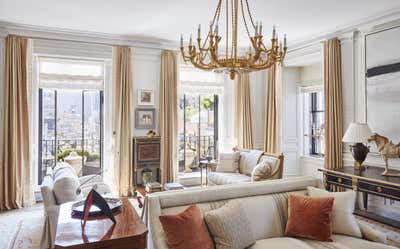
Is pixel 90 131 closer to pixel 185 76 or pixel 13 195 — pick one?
pixel 13 195

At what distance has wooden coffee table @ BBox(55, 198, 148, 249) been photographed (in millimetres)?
1797

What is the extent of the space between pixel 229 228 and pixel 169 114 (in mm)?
3924

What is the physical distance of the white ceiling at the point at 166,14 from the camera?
4020 millimetres

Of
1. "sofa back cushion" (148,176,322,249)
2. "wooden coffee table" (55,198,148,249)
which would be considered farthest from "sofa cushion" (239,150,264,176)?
"wooden coffee table" (55,198,148,249)

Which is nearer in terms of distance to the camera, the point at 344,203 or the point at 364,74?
the point at 344,203

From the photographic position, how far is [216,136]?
6.87 m

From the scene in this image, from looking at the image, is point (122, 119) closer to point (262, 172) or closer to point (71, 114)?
point (71, 114)

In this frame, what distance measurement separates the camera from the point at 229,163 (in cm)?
548

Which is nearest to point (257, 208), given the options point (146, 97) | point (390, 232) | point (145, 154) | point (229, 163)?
point (390, 232)

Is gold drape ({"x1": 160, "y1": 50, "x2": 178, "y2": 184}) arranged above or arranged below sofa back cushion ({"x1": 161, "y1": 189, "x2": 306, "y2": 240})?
above

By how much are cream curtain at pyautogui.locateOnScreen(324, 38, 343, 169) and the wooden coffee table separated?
12.9 feet

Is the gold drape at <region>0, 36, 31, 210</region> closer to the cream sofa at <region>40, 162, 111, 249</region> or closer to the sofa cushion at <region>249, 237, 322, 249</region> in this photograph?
the cream sofa at <region>40, 162, 111, 249</region>

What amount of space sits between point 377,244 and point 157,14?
3823 mm

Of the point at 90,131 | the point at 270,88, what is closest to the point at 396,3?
the point at 270,88
